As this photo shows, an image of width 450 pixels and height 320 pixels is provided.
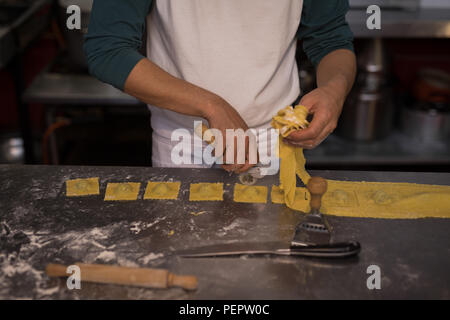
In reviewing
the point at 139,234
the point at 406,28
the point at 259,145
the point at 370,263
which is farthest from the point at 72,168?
the point at 406,28

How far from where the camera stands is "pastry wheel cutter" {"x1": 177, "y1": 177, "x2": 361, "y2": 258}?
1050mm

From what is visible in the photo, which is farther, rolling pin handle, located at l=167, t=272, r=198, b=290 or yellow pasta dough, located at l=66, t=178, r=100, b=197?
yellow pasta dough, located at l=66, t=178, r=100, b=197

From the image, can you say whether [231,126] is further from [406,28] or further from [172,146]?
[406,28]

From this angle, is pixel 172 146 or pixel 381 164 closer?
pixel 172 146

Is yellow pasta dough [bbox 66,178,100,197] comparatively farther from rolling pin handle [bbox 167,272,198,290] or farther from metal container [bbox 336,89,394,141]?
metal container [bbox 336,89,394,141]

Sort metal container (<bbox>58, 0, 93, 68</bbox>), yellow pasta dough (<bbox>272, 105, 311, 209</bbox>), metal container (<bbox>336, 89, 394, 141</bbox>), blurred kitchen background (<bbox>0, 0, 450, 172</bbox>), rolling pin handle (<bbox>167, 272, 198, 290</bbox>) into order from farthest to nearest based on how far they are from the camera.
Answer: metal container (<bbox>336, 89, 394, 141</bbox>), blurred kitchen background (<bbox>0, 0, 450, 172</bbox>), metal container (<bbox>58, 0, 93, 68</bbox>), yellow pasta dough (<bbox>272, 105, 311, 209</bbox>), rolling pin handle (<bbox>167, 272, 198, 290</bbox>)

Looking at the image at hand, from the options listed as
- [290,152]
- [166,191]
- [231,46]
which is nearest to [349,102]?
[231,46]

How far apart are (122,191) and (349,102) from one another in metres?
1.79

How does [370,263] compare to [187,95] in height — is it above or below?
below

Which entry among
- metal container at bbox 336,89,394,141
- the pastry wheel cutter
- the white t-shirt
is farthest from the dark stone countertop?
metal container at bbox 336,89,394,141

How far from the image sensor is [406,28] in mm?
2557

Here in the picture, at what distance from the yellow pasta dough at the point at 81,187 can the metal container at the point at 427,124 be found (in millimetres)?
2098

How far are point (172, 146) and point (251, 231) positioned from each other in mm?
567

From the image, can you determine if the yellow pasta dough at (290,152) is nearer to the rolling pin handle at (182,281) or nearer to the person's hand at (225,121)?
the person's hand at (225,121)
